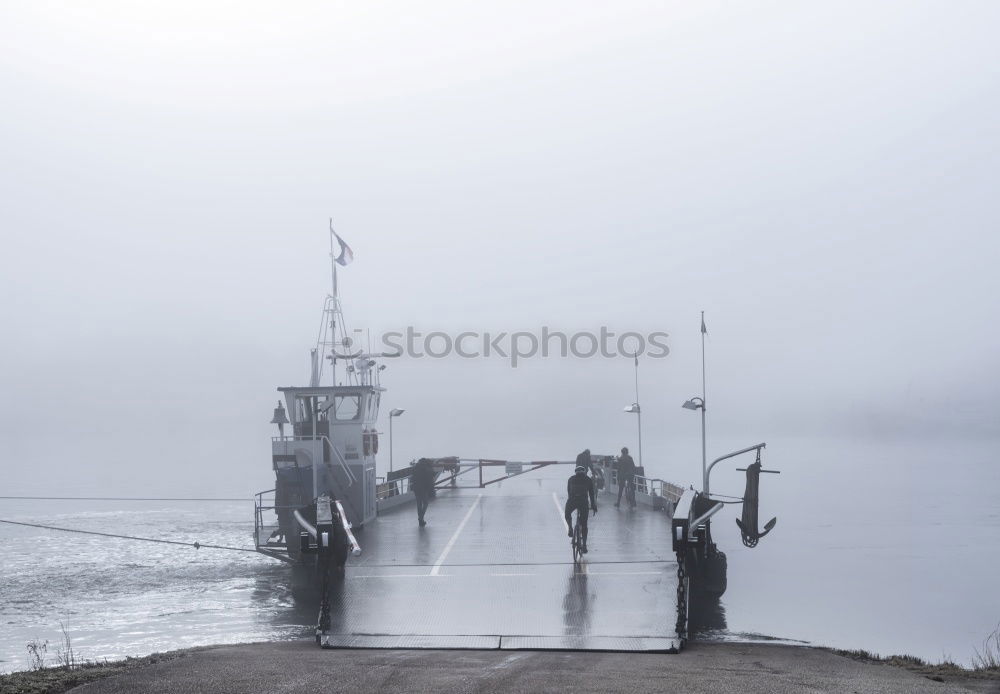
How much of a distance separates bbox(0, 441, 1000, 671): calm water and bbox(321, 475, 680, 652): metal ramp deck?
257 cm

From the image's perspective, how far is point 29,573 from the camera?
3534cm

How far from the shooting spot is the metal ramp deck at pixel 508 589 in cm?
1336

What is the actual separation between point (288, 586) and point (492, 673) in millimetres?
19353

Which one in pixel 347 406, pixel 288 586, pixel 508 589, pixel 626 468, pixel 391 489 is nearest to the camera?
pixel 508 589

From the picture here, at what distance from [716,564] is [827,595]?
16.7 metres

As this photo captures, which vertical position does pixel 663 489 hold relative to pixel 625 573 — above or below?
above

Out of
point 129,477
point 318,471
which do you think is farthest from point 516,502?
point 129,477

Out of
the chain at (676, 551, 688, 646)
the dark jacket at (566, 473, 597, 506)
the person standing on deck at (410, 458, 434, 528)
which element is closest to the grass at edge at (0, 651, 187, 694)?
the chain at (676, 551, 688, 646)

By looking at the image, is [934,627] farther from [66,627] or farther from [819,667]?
[66,627]

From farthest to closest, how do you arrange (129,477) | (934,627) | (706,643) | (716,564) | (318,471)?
(129,477) → (934,627) → (318,471) → (716,564) → (706,643)

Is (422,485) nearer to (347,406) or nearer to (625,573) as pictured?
(347,406)

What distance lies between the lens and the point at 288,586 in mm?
28703

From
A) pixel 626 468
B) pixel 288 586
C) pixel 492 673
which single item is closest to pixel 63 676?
pixel 492 673

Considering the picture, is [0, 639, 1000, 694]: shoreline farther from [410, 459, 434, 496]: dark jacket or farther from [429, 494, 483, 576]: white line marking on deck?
[410, 459, 434, 496]: dark jacket
